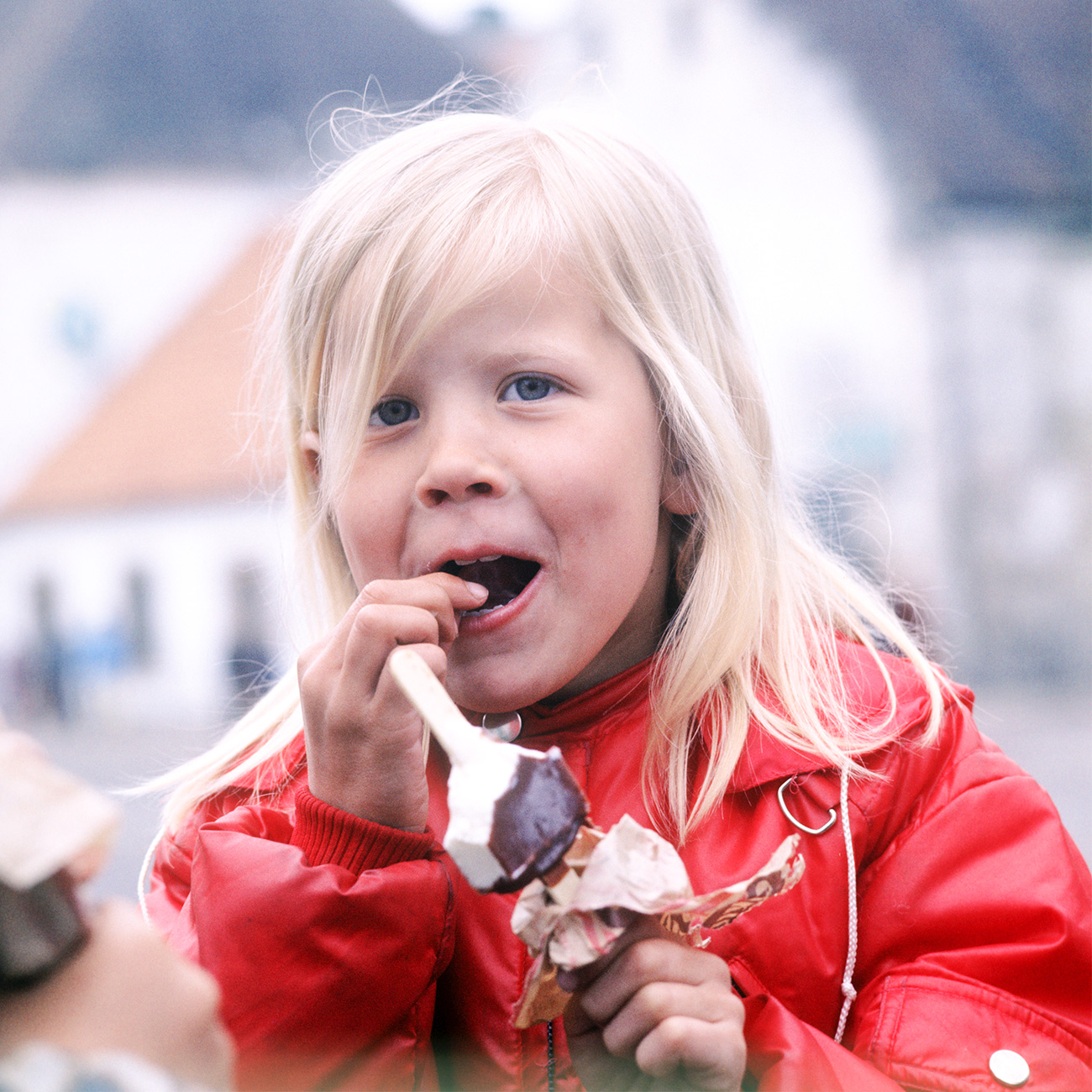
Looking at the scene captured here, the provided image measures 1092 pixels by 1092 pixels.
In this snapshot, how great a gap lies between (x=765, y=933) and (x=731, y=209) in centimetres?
638

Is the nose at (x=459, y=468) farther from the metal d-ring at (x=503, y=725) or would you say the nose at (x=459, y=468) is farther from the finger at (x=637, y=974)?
the finger at (x=637, y=974)

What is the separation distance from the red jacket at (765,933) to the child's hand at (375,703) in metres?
0.02

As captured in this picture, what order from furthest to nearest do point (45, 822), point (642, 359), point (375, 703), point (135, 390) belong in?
point (135, 390) → point (642, 359) → point (375, 703) → point (45, 822)

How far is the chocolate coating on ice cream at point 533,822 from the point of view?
0.55 m

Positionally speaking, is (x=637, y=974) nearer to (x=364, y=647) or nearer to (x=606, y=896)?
(x=606, y=896)

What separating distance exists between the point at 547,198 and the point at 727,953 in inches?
27.5

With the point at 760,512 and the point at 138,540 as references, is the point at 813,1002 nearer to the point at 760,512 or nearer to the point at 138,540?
the point at 760,512

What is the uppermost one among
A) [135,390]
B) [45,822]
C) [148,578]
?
[45,822]

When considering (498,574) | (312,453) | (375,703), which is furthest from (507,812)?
(312,453)

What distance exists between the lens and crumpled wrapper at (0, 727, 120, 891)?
0.39 metres

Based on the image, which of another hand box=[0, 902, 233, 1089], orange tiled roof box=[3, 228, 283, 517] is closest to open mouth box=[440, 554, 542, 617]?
another hand box=[0, 902, 233, 1089]

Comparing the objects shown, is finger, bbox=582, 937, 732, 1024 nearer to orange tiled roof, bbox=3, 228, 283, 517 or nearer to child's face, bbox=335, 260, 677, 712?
child's face, bbox=335, 260, 677, 712

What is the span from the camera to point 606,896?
22.8 inches

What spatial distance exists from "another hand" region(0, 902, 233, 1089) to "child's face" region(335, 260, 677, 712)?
18.7 inches
